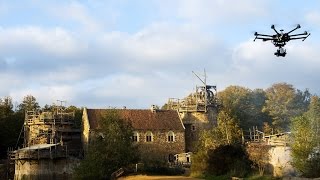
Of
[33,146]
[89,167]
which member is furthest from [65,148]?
[89,167]

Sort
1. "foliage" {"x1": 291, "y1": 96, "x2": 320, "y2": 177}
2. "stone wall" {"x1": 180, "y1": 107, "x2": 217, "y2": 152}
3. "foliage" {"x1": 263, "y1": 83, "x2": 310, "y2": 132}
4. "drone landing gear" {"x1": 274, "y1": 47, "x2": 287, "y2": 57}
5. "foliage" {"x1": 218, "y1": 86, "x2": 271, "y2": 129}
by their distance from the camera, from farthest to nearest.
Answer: "foliage" {"x1": 263, "y1": 83, "x2": 310, "y2": 132}
"foliage" {"x1": 218, "y1": 86, "x2": 271, "y2": 129}
"stone wall" {"x1": 180, "y1": 107, "x2": 217, "y2": 152}
"foliage" {"x1": 291, "y1": 96, "x2": 320, "y2": 177}
"drone landing gear" {"x1": 274, "y1": 47, "x2": 287, "y2": 57}

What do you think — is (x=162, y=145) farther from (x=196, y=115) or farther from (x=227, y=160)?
(x=227, y=160)

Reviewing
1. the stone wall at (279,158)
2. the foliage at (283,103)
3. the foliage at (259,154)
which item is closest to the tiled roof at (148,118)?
the foliage at (283,103)

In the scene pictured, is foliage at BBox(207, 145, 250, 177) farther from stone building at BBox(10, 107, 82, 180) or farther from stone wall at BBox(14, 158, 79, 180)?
stone wall at BBox(14, 158, 79, 180)

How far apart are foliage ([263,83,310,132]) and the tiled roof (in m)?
20.9

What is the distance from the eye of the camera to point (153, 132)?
70.9 m

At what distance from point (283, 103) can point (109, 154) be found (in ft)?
171

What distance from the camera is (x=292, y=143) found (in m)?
39.1

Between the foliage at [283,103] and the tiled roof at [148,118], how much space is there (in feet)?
68.6

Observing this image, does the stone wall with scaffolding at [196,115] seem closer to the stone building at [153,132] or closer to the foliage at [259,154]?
the stone building at [153,132]

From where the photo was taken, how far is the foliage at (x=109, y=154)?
156ft

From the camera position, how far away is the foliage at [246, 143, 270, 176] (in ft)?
154

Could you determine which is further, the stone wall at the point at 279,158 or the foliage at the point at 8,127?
the foliage at the point at 8,127

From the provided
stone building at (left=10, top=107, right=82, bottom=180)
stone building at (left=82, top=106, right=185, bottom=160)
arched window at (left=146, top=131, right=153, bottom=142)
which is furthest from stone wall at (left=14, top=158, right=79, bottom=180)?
arched window at (left=146, top=131, right=153, bottom=142)
